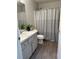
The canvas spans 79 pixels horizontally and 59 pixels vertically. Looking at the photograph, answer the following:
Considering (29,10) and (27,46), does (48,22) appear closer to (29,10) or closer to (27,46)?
(29,10)

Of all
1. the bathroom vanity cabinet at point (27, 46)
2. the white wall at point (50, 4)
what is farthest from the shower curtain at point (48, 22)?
the bathroom vanity cabinet at point (27, 46)

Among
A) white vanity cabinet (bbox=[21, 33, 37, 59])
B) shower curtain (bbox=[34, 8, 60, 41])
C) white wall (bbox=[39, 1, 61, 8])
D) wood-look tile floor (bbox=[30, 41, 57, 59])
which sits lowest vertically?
wood-look tile floor (bbox=[30, 41, 57, 59])

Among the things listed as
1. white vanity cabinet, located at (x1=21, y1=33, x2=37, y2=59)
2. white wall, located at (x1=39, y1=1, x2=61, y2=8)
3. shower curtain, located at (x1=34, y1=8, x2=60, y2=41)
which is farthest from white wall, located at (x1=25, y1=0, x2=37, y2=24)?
white vanity cabinet, located at (x1=21, y1=33, x2=37, y2=59)

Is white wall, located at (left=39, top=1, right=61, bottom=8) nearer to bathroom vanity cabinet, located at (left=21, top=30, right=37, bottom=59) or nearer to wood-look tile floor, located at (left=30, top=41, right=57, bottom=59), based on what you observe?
wood-look tile floor, located at (left=30, top=41, right=57, bottom=59)

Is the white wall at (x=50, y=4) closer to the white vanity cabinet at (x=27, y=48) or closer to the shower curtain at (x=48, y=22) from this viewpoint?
the shower curtain at (x=48, y=22)

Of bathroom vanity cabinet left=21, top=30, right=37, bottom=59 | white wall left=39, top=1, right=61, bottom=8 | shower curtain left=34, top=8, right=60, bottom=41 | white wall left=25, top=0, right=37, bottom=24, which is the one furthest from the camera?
white wall left=39, top=1, right=61, bottom=8

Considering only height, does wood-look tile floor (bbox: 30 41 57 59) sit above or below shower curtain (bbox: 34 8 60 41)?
below

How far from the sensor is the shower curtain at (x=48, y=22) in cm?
452

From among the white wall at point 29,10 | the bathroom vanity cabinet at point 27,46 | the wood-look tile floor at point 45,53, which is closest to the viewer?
the bathroom vanity cabinet at point 27,46

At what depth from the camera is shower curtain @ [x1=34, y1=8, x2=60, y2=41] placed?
14.8ft

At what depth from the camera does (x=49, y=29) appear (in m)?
4.74
